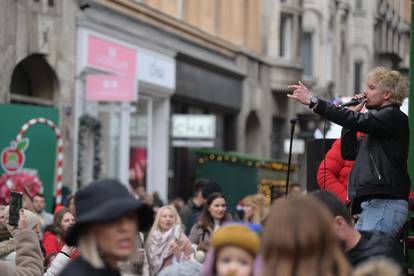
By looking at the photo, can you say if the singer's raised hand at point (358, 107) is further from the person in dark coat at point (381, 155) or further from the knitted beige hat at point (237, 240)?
the knitted beige hat at point (237, 240)

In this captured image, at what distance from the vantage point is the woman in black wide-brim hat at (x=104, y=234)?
19.5 ft

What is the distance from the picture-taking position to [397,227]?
960cm

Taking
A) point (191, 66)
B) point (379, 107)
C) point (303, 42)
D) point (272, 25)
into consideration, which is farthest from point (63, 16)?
point (303, 42)

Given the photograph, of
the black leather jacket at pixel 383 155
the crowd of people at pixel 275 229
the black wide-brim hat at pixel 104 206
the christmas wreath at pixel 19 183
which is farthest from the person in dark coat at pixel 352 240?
the christmas wreath at pixel 19 183

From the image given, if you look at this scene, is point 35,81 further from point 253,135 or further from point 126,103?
point 253,135

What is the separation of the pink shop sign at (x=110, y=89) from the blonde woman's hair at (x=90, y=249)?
20.3 metres

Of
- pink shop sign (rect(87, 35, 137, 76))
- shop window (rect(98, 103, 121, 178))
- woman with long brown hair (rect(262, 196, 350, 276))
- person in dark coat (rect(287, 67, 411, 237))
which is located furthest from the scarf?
shop window (rect(98, 103, 121, 178))

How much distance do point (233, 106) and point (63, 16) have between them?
1511 cm

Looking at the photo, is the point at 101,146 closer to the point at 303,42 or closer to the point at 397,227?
the point at 397,227

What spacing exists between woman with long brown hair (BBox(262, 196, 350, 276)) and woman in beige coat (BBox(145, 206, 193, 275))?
25.1 ft

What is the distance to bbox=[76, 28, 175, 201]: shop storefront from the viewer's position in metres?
26.8

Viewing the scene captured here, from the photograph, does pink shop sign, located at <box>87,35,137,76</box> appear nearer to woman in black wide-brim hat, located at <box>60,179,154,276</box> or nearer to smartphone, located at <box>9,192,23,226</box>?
smartphone, located at <box>9,192,23,226</box>

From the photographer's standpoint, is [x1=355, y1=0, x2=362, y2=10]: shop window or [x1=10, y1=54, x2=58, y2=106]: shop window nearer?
[x1=10, y1=54, x2=58, y2=106]: shop window

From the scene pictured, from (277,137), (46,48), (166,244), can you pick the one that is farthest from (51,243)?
(277,137)
